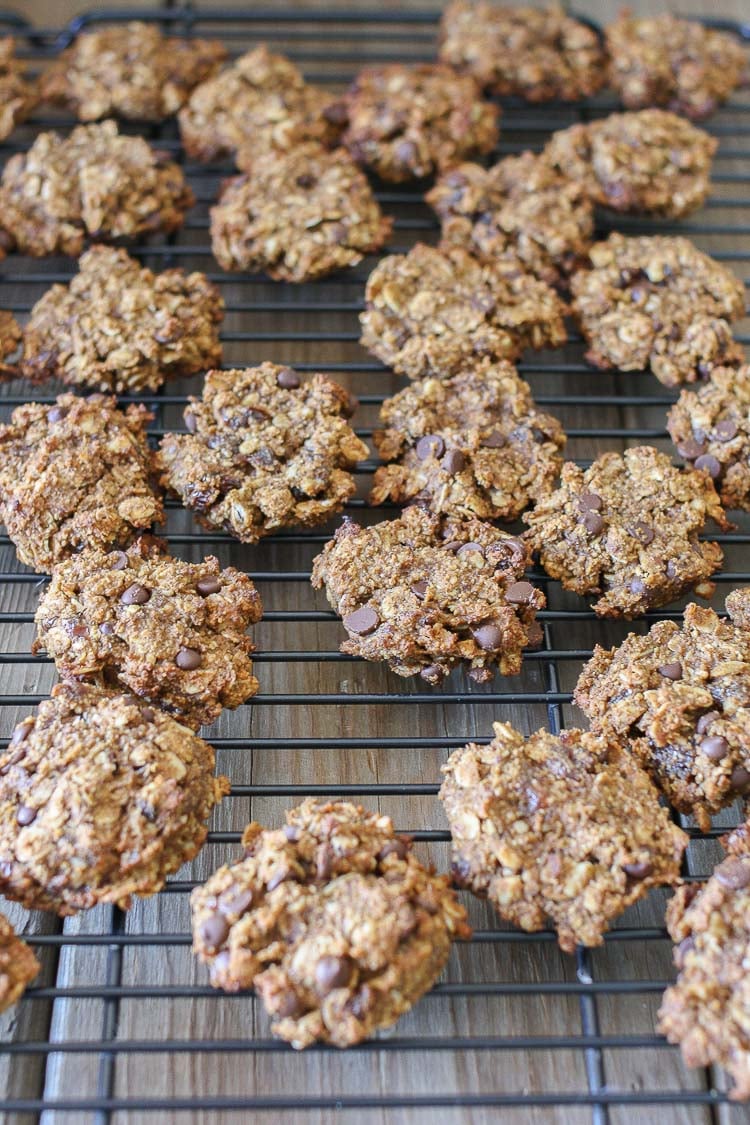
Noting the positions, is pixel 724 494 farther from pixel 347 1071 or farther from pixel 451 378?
pixel 347 1071

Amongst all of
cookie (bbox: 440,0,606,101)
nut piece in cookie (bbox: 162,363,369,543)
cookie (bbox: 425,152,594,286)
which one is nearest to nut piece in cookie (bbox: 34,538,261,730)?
nut piece in cookie (bbox: 162,363,369,543)

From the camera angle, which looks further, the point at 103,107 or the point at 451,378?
the point at 103,107

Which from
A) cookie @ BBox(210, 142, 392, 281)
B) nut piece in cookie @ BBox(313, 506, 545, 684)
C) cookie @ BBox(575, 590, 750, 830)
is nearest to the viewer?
cookie @ BBox(575, 590, 750, 830)

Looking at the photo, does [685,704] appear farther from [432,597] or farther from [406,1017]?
[406,1017]

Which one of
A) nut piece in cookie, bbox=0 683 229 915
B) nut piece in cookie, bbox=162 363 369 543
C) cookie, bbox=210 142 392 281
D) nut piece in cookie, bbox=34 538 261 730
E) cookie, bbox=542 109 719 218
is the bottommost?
nut piece in cookie, bbox=0 683 229 915

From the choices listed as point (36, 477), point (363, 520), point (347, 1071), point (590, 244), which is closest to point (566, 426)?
point (590, 244)

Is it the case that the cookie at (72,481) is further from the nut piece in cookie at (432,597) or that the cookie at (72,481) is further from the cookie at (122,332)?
the nut piece in cookie at (432,597)

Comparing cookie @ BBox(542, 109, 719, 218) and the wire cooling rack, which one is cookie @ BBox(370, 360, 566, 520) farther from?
cookie @ BBox(542, 109, 719, 218)
